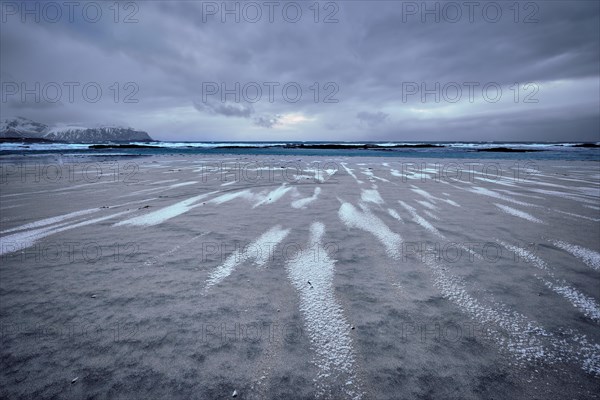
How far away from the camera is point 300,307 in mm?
2285

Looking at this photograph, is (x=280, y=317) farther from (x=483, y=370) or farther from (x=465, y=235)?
(x=465, y=235)

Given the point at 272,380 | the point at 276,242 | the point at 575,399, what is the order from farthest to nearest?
the point at 276,242 → the point at 272,380 → the point at 575,399

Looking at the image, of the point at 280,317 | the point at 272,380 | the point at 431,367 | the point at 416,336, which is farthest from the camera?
the point at 280,317

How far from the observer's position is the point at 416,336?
6.44 ft

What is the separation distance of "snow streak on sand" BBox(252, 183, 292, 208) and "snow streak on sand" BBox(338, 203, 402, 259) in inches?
67.3

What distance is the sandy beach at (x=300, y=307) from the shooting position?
5.32 ft

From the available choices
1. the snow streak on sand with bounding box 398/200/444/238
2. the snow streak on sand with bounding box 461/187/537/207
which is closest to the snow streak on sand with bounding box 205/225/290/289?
the snow streak on sand with bounding box 398/200/444/238

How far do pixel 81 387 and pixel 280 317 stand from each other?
4.25ft

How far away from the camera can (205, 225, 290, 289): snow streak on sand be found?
2.79 meters

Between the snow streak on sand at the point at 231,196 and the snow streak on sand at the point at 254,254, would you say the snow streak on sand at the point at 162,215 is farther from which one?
the snow streak on sand at the point at 254,254

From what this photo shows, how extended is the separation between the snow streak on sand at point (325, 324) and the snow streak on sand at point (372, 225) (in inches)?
36.5

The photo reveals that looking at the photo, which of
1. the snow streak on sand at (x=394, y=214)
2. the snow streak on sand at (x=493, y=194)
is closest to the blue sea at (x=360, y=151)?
the snow streak on sand at (x=493, y=194)

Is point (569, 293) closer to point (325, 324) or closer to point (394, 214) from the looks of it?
point (325, 324)

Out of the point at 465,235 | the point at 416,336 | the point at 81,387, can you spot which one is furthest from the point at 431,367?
the point at 465,235
